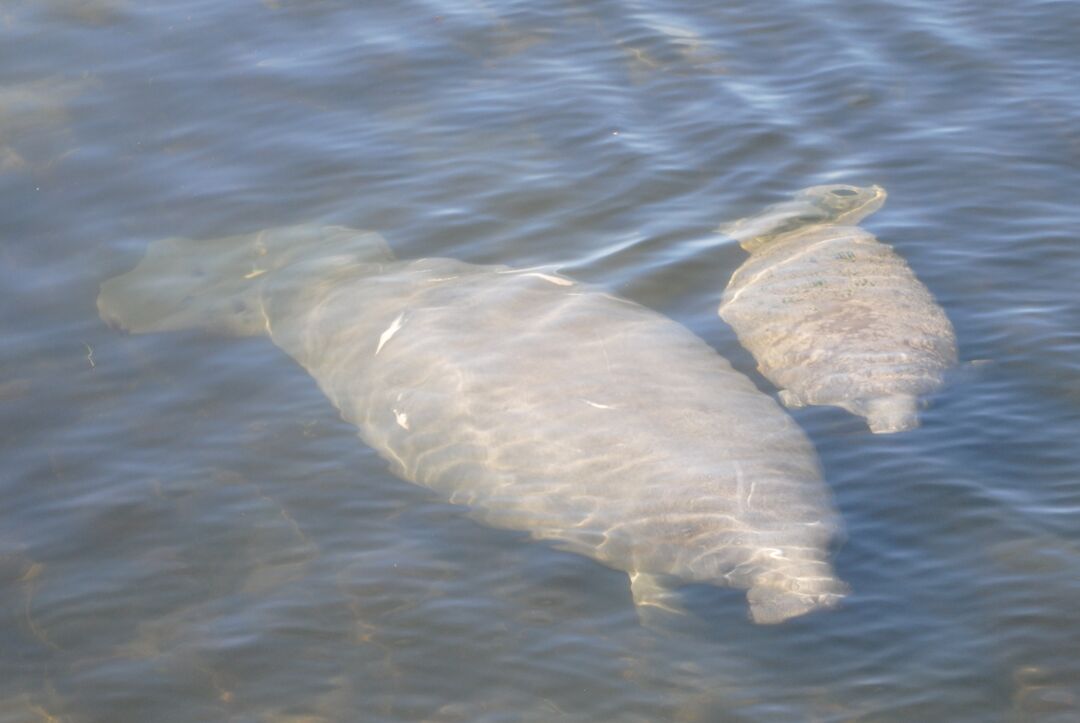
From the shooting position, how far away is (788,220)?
346 inches

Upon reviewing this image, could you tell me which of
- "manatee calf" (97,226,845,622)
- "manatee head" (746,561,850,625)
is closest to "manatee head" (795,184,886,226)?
"manatee calf" (97,226,845,622)

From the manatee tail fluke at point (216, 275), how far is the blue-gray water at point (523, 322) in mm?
204

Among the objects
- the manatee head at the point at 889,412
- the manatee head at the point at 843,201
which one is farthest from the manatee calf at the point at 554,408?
the manatee head at the point at 843,201

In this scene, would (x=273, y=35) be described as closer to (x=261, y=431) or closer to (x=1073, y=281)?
(x=261, y=431)

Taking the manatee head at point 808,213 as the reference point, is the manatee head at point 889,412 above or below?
below

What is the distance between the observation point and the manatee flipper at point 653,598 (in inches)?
225

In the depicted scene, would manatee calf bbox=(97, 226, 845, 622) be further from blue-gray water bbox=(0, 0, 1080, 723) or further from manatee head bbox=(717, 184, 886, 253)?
manatee head bbox=(717, 184, 886, 253)

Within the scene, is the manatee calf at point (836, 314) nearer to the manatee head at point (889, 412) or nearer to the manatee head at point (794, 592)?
the manatee head at point (889, 412)

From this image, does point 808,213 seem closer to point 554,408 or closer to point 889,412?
point 889,412

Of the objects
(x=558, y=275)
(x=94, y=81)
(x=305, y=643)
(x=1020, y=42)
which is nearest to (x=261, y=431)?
(x=305, y=643)

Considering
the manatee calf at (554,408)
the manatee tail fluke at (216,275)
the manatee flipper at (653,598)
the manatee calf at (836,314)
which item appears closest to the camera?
the manatee flipper at (653,598)

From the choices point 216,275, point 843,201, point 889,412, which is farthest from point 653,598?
point 843,201

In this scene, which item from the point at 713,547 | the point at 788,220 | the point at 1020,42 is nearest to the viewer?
the point at 713,547

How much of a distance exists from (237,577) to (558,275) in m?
2.87
